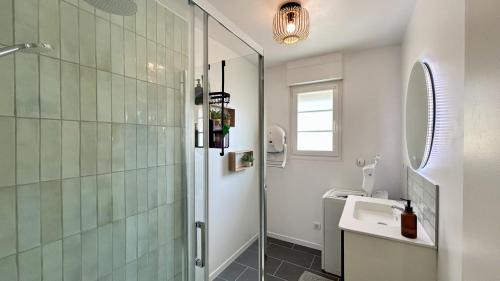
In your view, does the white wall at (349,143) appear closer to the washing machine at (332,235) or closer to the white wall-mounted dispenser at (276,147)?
the white wall-mounted dispenser at (276,147)

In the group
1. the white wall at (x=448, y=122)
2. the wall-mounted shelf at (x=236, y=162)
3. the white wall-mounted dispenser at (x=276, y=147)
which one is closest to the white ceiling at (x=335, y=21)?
the white wall at (x=448, y=122)

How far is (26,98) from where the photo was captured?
863mm

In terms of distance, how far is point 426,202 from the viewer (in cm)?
130

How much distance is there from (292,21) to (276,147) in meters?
1.61

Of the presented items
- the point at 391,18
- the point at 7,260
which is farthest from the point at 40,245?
the point at 391,18

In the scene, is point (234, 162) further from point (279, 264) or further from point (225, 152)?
point (279, 264)

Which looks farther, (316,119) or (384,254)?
(316,119)

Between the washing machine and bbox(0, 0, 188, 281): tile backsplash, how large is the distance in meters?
1.42

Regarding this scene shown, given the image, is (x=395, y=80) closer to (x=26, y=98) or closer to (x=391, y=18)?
(x=391, y=18)

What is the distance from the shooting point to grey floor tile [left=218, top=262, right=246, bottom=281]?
6.73ft

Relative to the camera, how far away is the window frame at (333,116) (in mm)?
2483

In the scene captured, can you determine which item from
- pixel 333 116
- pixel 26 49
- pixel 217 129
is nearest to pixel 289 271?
pixel 217 129

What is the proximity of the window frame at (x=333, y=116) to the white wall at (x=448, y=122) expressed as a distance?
1199mm

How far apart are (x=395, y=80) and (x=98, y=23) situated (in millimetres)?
2550
